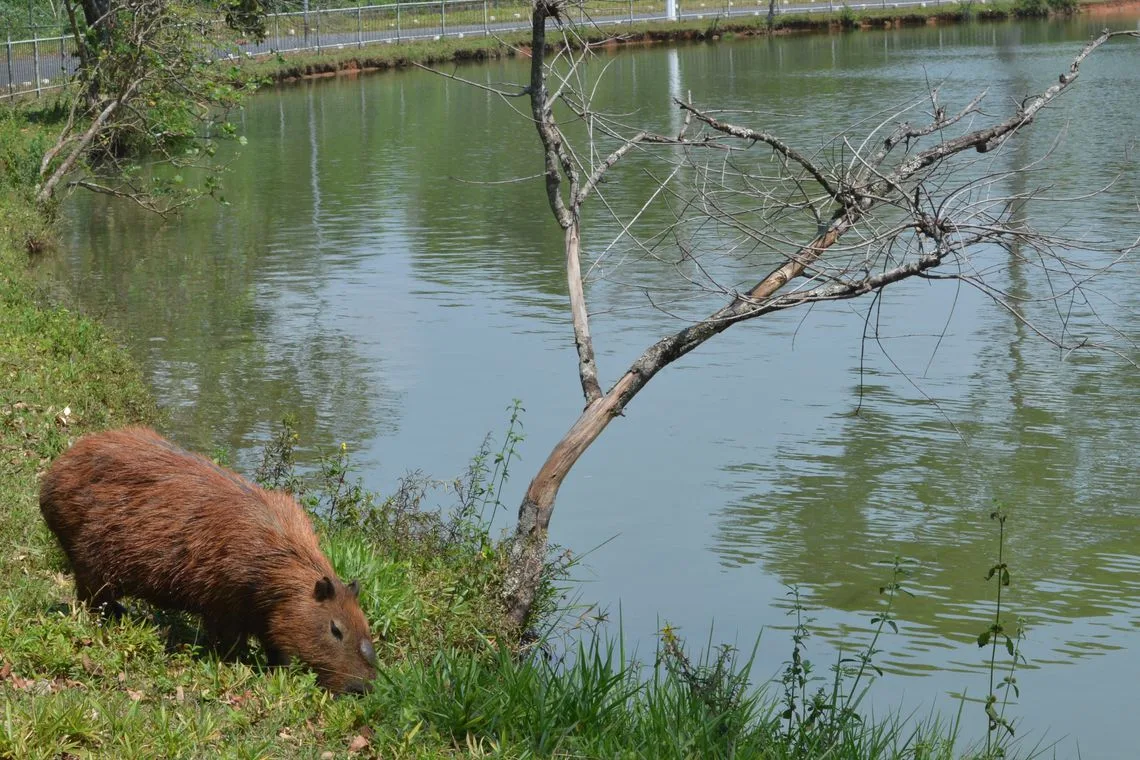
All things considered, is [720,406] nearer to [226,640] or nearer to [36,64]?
[226,640]

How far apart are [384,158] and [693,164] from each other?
22.4 meters

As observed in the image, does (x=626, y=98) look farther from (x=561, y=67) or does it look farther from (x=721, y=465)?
(x=721, y=465)

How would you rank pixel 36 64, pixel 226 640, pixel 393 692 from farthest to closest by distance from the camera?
pixel 36 64 → pixel 226 640 → pixel 393 692

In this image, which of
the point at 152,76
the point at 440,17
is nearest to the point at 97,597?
the point at 152,76

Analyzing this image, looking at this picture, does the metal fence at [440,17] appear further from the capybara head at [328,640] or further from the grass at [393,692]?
the capybara head at [328,640]

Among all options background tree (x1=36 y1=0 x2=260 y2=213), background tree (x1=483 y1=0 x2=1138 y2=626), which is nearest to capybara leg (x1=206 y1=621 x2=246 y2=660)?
background tree (x1=483 y1=0 x2=1138 y2=626)

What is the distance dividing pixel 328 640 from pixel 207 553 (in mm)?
601

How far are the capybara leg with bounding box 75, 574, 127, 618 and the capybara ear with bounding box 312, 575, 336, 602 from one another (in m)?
0.94

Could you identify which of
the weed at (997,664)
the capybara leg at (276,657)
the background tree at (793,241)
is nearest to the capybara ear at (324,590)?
the capybara leg at (276,657)

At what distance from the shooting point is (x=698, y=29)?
59.1m

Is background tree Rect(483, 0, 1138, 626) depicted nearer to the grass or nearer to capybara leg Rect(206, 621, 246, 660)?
the grass

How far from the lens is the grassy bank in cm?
5016

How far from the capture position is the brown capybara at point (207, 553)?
5297 millimetres

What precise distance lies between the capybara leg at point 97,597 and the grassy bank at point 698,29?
4368 cm
